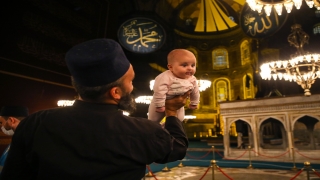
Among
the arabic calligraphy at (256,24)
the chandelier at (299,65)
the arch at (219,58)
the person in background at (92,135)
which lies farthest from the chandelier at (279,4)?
the arch at (219,58)

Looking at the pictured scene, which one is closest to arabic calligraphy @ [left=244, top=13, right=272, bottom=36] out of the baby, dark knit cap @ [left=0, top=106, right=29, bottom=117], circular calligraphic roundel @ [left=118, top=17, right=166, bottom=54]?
circular calligraphic roundel @ [left=118, top=17, right=166, bottom=54]

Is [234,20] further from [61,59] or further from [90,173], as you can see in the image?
[90,173]

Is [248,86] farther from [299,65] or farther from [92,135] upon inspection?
[92,135]

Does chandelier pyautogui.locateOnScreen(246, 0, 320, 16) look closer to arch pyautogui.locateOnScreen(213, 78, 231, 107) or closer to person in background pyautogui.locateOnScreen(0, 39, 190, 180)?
person in background pyautogui.locateOnScreen(0, 39, 190, 180)

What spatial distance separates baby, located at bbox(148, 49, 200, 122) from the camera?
3.92 ft

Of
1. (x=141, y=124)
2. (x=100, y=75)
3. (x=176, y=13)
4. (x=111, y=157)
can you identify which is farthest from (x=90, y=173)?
(x=176, y=13)

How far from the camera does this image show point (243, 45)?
20.9 metres

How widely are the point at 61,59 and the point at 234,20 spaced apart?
18.6 metres

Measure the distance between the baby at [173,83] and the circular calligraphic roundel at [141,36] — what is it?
33.1 ft

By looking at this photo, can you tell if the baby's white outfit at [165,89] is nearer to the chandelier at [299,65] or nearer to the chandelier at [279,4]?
the chandelier at [279,4]

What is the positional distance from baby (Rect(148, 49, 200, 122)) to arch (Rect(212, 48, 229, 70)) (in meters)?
21.8

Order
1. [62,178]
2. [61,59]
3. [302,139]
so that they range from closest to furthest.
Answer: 1. [62,178]
2. [61,59]
3. [302,139]

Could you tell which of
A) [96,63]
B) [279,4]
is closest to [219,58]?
[279,4]

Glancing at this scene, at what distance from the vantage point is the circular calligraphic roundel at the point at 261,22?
7.76m
